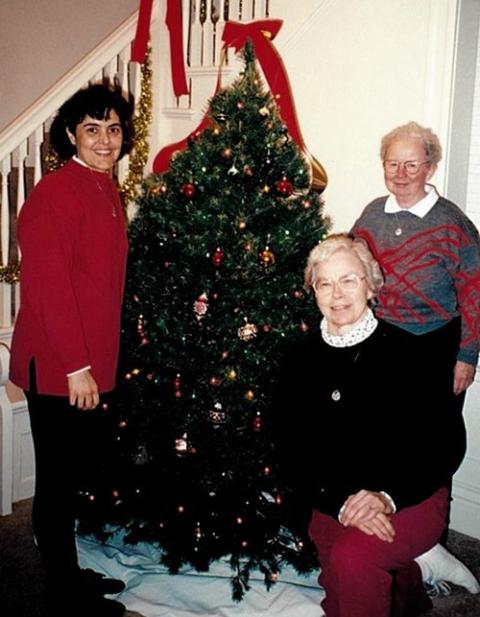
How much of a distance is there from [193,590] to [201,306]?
951 millimetres

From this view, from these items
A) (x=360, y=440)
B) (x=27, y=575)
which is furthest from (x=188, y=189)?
(x=27, y=575)

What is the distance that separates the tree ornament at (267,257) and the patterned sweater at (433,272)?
459mm

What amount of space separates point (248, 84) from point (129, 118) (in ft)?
1.27

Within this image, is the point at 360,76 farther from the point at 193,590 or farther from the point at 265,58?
the point at 193,590

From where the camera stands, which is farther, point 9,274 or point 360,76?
point 9,274

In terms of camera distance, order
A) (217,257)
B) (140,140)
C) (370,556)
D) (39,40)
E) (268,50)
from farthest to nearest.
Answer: (39,40), (140,140), (268,50), (217,257), (370,556)

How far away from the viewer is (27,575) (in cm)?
234

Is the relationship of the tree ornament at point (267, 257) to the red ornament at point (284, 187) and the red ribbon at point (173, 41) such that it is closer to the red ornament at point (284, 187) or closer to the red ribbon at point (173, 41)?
the red ornament at point (284, 187)

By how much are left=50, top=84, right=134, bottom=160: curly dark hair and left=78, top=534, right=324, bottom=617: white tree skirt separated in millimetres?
1413

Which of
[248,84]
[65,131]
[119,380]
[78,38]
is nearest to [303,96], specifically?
[248,84]

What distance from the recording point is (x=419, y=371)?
1882mm

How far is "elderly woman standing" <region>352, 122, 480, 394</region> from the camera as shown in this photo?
2322 millimetres

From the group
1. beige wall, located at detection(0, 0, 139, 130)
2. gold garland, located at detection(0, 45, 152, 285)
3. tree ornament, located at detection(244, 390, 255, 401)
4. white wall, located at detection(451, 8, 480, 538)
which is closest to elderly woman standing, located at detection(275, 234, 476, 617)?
tree ornament, located at detection(244, 390, 255, 401)

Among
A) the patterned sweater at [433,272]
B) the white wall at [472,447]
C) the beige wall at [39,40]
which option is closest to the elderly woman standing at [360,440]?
the patterned sweater at [433,272]
